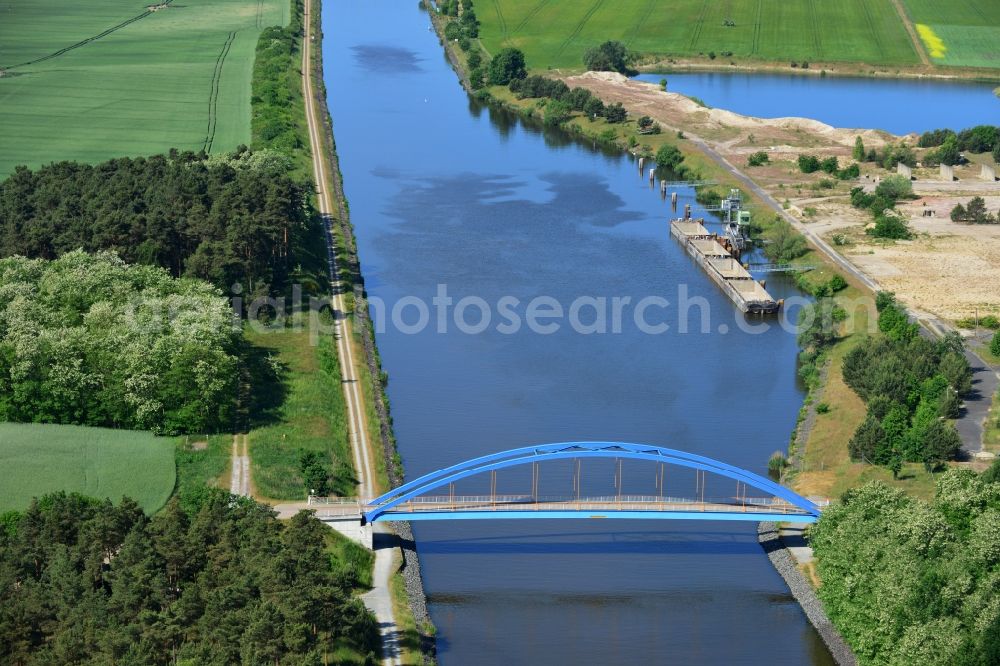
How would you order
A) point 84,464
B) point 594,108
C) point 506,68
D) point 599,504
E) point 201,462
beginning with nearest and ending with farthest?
1. point 599,504
2. point 84,464
3. point 201,462
4. point 594,108
5. point 506,68

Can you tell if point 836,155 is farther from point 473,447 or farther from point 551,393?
point 473,447

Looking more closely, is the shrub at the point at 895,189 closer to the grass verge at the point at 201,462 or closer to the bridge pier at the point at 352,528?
the grass verge at the point at 201,462

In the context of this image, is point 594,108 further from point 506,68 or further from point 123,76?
point 123,76

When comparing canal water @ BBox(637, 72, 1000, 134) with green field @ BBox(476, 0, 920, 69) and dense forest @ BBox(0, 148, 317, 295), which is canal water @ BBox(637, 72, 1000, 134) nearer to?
green field @ BBox(476, 0, 920, 69)

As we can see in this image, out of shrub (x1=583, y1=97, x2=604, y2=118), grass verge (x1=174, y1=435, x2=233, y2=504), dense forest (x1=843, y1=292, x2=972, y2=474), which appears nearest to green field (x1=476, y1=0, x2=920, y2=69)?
shrub (x1=583, y1=97, x2=604, y2=118)

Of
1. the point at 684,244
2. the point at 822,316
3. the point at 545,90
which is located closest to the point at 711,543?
the point at 822,316

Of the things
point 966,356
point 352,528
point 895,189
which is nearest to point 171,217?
point 352,528
